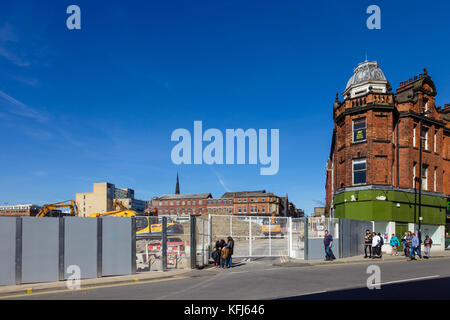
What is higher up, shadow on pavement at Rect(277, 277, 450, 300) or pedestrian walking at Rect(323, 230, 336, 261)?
shadow on pavement at Rect(277, 277, 450, 300)

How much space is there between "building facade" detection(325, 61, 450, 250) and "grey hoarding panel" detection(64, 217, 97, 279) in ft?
72.1

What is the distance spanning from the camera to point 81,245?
45.6 ft

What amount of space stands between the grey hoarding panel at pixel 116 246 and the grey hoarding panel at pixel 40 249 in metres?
1.82

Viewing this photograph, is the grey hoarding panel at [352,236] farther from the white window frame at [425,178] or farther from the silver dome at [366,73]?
the silver dome at [366,73]

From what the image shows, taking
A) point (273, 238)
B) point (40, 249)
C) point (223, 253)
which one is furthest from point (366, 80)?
point (40, 249)

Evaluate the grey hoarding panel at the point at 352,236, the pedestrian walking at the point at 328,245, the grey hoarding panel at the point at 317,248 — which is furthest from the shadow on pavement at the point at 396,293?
the grey hoarding panel at the point at 352,236

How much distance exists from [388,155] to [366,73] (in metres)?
8.90

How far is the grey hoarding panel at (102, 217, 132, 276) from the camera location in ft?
47.2

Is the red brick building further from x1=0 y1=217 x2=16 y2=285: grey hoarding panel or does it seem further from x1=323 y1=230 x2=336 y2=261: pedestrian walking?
x1=0 y1=217 x2=16 y2=285: grey hoarding panel

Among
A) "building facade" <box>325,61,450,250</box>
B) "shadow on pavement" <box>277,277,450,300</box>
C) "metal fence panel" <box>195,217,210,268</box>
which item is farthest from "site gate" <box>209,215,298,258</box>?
"shadow on pavement" <box>277,277,450,300</box>

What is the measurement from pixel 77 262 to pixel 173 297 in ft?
18.3

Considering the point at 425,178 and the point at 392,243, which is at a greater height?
the point at 425,178

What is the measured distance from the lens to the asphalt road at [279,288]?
33.3 feet

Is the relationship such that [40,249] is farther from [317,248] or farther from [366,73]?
[366,73]
